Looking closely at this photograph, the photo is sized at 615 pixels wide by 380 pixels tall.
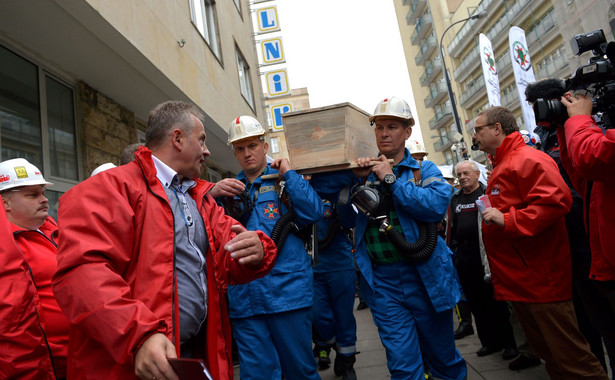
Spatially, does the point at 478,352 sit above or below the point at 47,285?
below

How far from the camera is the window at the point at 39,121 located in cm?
482

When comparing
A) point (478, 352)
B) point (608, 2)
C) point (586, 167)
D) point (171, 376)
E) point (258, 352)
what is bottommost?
point (478, 352)

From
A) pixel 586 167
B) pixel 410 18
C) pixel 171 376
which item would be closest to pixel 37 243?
pixel 171 376

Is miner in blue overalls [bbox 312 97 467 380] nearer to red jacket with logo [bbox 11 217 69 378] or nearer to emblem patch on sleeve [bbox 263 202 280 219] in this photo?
emblem patch on sleeve [bbox 263 202 280 219]

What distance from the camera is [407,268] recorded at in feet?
10.6

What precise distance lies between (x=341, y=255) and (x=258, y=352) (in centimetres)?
199

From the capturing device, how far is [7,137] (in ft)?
15.5

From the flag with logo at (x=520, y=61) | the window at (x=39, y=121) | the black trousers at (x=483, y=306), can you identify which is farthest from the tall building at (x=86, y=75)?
the flag with logo at (x=520, y=61)

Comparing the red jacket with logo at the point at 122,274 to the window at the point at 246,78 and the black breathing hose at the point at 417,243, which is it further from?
the window at the point at 246,78

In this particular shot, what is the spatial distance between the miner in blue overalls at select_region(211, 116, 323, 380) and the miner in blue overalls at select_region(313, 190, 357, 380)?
138 cm

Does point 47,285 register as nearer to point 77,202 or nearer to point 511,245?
point 77,202

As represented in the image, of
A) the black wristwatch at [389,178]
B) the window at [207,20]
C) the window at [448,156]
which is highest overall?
the window at [448,156]

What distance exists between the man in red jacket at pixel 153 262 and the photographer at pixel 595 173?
5.65 feet

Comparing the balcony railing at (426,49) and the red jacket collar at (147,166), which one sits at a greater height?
the balcony railing at (426,49)
